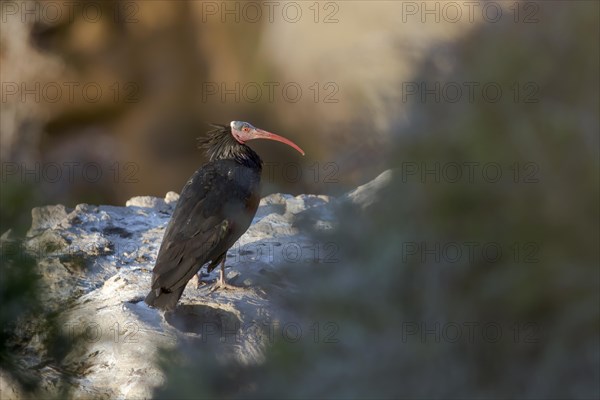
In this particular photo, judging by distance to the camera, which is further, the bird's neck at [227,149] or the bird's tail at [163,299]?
the bird's neck at [227,149]

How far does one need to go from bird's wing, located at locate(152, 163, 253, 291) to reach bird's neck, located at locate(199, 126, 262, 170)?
71 centimetres

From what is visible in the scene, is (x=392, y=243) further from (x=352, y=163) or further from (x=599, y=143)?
(x=599, y=143)

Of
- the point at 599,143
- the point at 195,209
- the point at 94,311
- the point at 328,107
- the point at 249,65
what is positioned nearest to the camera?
the point at 599,143

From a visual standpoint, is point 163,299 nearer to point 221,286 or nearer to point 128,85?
point 221,286

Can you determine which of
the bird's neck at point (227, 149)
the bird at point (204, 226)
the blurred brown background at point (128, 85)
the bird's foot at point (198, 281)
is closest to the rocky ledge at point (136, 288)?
the bird's foot at point (198, 281)

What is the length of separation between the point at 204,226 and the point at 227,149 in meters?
1.59

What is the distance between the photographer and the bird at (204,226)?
7.51m

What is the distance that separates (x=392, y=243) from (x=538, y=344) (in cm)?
69

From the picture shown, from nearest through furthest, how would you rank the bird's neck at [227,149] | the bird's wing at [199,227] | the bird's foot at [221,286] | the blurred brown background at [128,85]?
the bird's wing at [199,227], the bird's foot at [221,286], the bird's neck at [227,149], the blurred brown background at [128,85]

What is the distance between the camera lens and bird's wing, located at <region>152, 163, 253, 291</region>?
765 centimetres

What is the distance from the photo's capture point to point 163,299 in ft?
24.3

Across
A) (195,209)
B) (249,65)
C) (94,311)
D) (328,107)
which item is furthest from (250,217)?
(249,65)

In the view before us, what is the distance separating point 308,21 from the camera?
59.6ft

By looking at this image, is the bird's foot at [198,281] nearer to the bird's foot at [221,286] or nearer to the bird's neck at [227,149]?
the bird's foot at [221,286]
